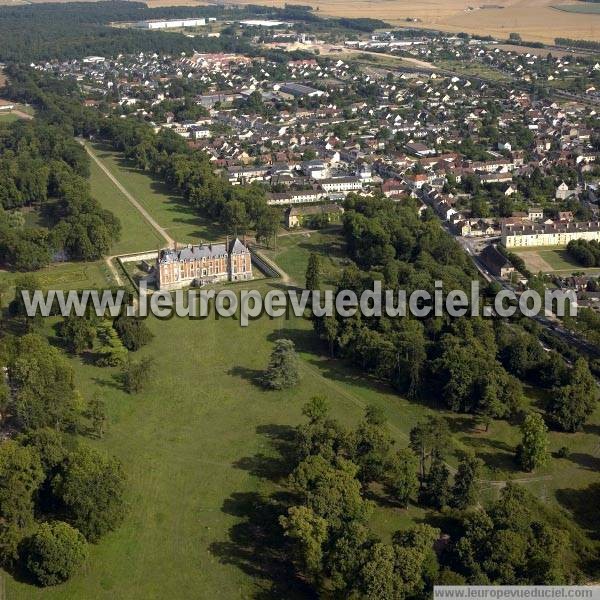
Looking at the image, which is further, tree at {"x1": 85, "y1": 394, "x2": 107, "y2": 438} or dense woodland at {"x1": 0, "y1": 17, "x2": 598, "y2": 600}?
tree at {"x1": 85, "y1": 394, "x2": 107, "y2": 438}

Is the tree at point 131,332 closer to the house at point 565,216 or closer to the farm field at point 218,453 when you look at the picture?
the farm field at point 218,453

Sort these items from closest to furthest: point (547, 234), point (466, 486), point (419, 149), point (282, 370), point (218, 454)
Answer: point (466, 486) → point (218, 454) → point (282, 370) → point (547, 234) → point (419, 149)

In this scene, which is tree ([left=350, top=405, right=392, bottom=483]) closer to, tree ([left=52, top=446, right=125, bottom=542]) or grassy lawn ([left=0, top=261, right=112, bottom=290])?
tree ([left=52, top=446, right=125, bottom=542])

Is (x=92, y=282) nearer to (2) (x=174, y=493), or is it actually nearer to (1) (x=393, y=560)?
(2) (x=174, y=493)

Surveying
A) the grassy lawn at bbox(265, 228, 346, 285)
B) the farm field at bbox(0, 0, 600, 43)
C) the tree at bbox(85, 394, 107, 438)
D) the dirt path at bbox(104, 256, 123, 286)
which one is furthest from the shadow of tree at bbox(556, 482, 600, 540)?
the farm field at bbox(0, 0, 600, 43)

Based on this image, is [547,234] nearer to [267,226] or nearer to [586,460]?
[267,226]

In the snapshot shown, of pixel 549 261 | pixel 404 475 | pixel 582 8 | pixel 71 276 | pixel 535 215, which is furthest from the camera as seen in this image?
pixel 582 8

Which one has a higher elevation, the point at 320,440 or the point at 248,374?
the point at 320,440

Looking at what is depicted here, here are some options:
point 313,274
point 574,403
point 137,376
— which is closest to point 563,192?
point 313,274
